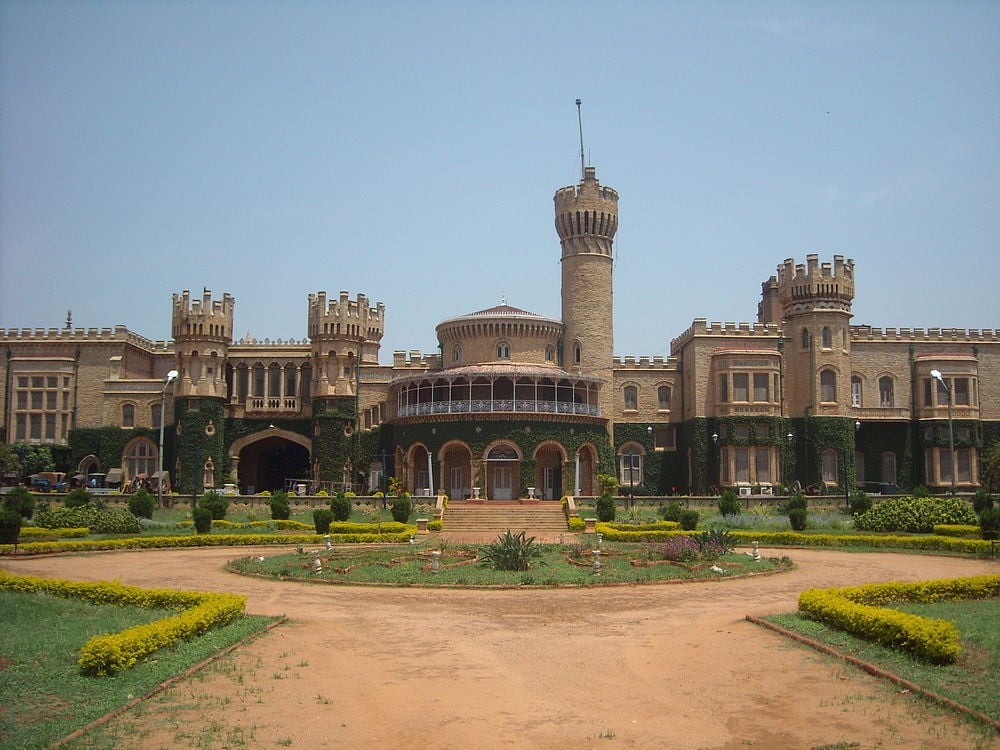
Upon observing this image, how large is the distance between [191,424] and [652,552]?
36.2m

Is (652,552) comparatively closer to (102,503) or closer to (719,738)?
(719,738)

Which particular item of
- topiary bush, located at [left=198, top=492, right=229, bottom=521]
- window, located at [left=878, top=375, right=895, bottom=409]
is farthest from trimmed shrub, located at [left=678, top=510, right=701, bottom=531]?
window, located at [left=878, top=375, right=895, bottom=409]

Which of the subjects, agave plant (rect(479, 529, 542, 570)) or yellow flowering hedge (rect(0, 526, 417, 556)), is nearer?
agave plant (rect(479, 529, 542, 570))

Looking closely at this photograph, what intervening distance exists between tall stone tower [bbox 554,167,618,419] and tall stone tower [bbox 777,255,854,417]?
10.5 m

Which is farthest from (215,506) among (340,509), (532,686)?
(532,686)

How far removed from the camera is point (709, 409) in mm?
57094

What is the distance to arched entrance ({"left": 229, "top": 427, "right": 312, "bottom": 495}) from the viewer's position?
59.7 m

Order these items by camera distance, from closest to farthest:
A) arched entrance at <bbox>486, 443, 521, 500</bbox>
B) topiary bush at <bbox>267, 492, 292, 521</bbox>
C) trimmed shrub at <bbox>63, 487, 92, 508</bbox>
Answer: trimmed shrub at <bbox>63, 487, 92, 508</bbox>
topiary bush at <bbox>267, 492, 292, 521</bbox>
arched entrance at <bbox>486, 443, 521, 500</bbox>

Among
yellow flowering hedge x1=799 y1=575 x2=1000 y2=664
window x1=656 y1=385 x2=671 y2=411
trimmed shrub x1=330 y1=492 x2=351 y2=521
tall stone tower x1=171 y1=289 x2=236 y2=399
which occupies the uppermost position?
tall stone tower x1=171 y1=289 x2=236 y2=399

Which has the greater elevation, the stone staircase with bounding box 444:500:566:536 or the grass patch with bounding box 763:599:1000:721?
the stone staircase with bounding box 444:500:566:536

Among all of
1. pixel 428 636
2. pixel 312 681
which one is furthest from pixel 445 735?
pixel 428 636

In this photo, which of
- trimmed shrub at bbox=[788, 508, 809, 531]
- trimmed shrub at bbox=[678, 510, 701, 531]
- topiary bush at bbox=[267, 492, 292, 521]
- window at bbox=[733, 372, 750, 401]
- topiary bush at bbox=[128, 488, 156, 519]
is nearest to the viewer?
trimmed shrub at bbox=[788, 508, 809, 531]

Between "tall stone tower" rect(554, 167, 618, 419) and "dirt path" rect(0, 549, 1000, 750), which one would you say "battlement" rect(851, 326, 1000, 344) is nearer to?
"tall stone tower" rect(554, 167, 618, 419)

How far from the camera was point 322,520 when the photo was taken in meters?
37.4
